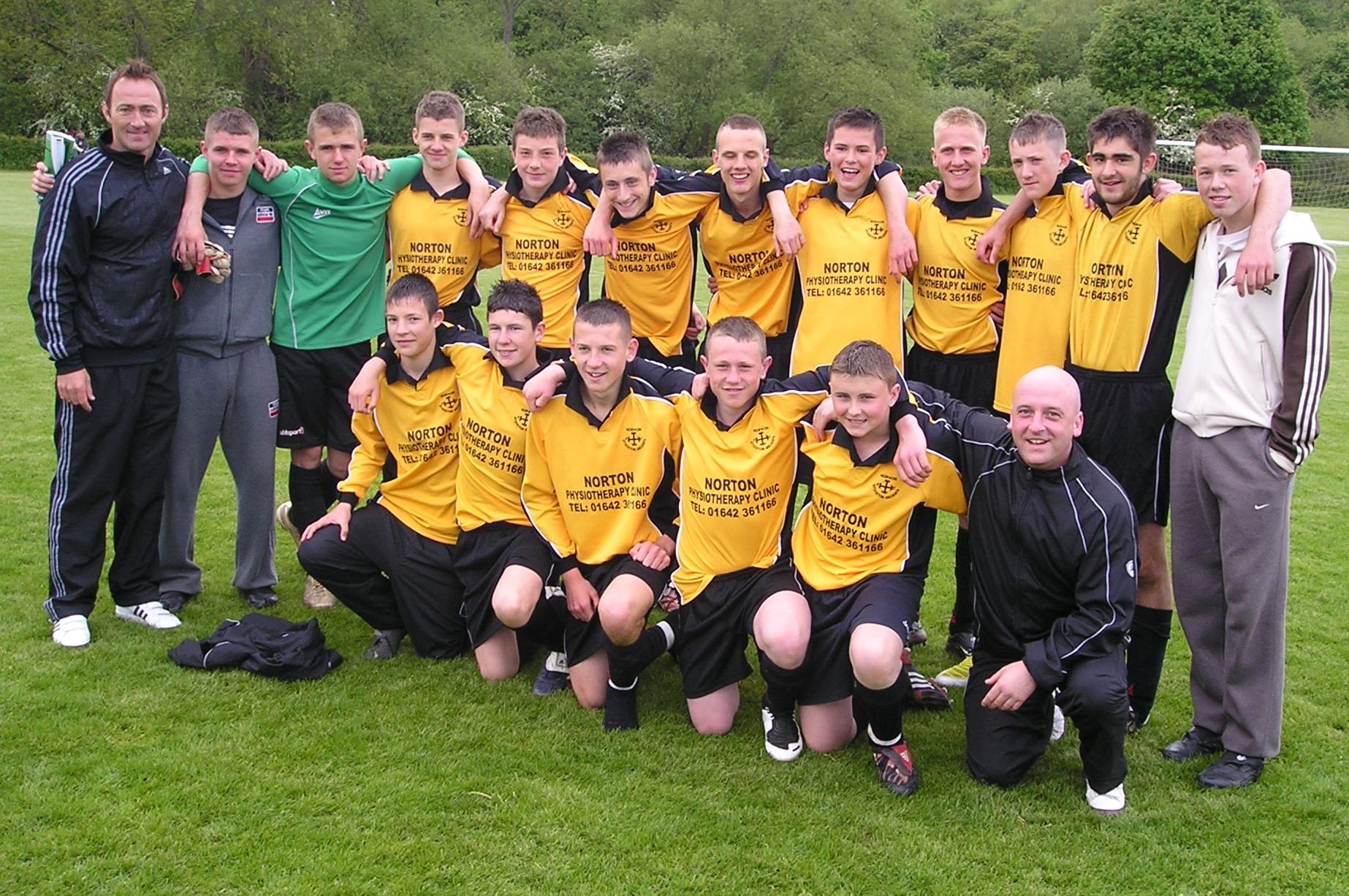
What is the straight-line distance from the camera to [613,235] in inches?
224

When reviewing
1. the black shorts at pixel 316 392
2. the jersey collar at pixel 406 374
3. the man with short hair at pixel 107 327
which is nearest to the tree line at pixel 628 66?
the black shorts at pixel 316 392

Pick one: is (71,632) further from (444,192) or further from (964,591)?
(964,591)

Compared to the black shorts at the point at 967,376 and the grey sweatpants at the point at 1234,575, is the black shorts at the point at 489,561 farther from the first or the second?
the grey sweatpants at the point at 1234,575

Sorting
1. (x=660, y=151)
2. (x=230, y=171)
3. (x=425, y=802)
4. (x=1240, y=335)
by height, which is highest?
(x=660, y=151)

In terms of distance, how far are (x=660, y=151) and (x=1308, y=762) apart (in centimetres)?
5204

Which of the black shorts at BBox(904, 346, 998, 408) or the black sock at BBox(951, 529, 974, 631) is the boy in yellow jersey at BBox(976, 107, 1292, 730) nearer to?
the black shorts at BBox(904, 346, 998, 408)

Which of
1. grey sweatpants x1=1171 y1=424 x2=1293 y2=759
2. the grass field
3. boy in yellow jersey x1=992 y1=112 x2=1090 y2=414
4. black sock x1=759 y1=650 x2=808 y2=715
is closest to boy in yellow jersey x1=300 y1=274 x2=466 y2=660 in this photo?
the grass field

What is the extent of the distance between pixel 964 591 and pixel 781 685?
4.70 feet

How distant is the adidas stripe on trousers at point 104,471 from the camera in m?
5.20

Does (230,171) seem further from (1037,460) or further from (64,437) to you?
(1037,460)

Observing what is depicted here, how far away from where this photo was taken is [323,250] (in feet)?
19.0

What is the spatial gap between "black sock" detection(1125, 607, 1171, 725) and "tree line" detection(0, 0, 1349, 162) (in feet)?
157

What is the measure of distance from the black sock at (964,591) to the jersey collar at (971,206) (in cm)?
145

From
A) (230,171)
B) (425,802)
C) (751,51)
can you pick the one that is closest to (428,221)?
(230,171)
